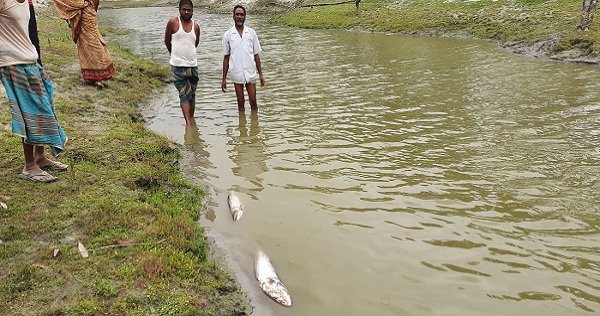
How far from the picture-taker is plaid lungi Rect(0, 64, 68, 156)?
213 inches

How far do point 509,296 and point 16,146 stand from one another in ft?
22.3

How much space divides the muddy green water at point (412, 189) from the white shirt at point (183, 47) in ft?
4.61

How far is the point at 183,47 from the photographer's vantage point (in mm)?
9344

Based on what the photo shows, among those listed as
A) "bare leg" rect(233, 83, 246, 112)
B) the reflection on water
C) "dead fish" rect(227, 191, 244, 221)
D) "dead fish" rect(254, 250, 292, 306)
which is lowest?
"dead fish" rect(254, 250, 292, 306)

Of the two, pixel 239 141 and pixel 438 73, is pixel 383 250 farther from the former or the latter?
pixel 438 73

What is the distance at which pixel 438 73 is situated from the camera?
1446cm

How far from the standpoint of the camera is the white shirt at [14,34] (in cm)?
521

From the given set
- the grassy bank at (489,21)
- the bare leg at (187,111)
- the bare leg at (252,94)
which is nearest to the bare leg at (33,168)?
the bare leg at (187,111)

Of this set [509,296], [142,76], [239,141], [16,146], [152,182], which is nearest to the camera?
[509,296]

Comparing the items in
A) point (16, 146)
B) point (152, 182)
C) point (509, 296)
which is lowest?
point (509, 296)

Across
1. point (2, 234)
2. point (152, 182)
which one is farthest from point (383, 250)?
point (2, 234)

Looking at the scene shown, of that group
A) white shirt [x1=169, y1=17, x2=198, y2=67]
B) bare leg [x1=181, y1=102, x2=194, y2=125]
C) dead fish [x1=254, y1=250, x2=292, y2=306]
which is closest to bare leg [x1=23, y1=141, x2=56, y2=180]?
dead fish [x1=254, y1=250, x2=292, y2=306]

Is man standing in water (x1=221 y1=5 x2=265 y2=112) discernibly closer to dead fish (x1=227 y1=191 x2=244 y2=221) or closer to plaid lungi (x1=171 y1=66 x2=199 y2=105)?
plaid lungi (x1=171 y1=66 x2=199 y2=105)

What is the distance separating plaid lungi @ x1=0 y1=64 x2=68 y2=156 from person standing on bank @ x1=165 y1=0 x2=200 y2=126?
3.73 metres
